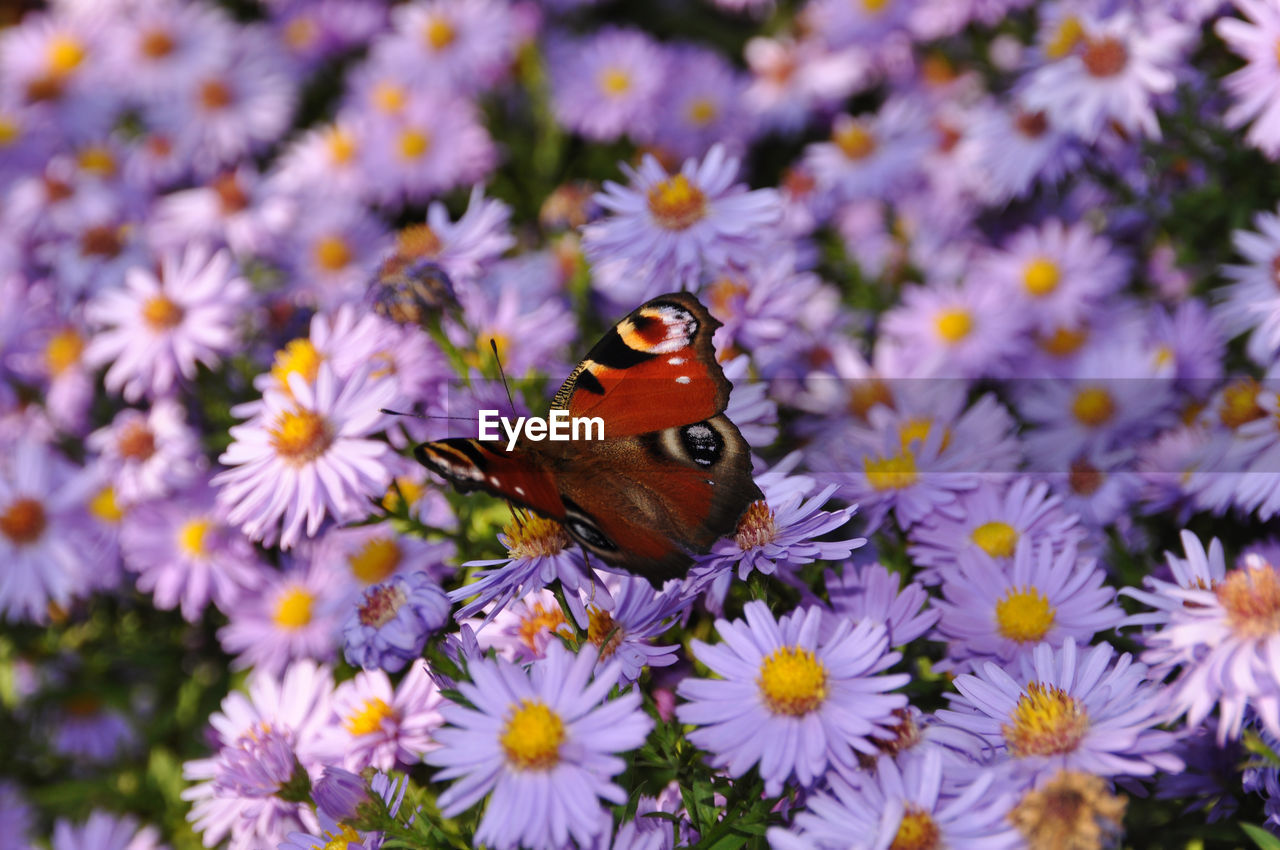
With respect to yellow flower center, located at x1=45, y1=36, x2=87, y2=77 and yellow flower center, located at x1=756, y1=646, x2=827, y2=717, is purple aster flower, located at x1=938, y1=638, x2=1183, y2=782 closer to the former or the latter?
yellow flower center, located at x1=756, y1=646, x2=827, y2=717

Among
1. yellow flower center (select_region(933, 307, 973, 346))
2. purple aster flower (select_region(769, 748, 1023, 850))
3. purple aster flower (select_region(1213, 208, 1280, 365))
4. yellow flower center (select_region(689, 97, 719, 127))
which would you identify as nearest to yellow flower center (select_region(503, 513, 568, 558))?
purple aster flower (select_region(769, 748, 1023, 850))

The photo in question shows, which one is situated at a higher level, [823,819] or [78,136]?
[823,819]

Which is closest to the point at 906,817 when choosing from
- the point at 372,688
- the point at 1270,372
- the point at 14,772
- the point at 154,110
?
the point at 372,688

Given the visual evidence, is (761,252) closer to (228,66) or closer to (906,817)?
(906,817)

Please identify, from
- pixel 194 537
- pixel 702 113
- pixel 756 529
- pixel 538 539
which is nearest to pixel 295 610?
pixel 194 537

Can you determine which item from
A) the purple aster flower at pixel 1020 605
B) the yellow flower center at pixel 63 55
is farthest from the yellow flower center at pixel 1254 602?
the yellow flower center at pixel 63 55

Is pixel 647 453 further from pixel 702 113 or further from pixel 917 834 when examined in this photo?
pixel 702 113

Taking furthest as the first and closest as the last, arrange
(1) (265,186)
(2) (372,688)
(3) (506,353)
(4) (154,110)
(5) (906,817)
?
(4) (154,110) < (1) (265,186) < (3) (506,353) < (2) (372,688) < (5) (906,817)
